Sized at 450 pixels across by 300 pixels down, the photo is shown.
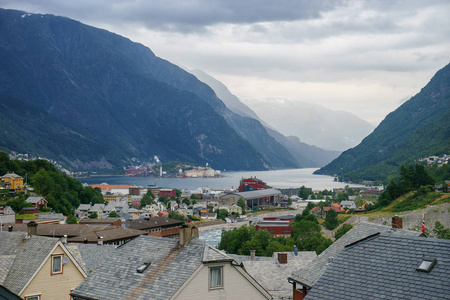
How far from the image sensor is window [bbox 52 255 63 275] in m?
21.2

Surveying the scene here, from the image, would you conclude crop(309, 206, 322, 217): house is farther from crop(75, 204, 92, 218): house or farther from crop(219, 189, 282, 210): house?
crop(75, 204, 92, 218): house

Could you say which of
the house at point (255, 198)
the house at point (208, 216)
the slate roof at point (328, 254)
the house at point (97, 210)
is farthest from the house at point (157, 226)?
the house at point (255, 198)

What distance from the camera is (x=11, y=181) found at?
106 metres

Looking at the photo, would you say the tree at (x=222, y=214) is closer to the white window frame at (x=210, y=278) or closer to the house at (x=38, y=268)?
the house at (x=38, y=268)

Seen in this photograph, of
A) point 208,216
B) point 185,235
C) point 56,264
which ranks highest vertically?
point 185,235

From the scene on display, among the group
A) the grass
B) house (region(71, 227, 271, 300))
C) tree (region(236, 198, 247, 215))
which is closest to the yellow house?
the grass

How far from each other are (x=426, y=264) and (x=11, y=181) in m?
105

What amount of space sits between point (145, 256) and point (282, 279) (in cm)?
1519

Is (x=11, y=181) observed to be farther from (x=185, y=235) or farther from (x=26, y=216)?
(x=185, y=235)

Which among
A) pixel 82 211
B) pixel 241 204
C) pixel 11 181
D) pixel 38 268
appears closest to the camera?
pixel 38 268

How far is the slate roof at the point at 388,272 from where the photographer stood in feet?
38.3

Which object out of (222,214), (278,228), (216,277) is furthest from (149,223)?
(216,277)

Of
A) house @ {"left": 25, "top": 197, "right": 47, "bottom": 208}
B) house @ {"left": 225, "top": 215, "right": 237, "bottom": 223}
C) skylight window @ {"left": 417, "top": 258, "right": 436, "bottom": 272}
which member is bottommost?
house @ {"left": 225, "top": 215, "right": 237, "bottom": 223}

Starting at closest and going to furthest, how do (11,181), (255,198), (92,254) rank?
1. (92,254)
2. (11,181)
3. (255,198)
